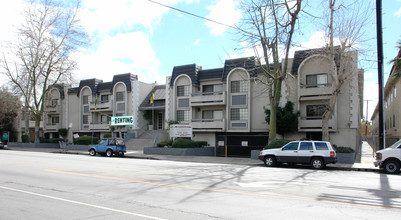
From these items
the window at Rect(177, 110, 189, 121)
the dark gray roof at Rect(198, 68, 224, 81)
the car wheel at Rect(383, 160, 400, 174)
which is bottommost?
the car wheel at Rect(383, 160, 400, 174)

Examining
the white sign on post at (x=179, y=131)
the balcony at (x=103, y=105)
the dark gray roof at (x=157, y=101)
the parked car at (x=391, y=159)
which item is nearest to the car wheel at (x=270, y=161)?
the parked car at (x=391, y=159)

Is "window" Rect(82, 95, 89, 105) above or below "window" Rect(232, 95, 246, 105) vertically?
above

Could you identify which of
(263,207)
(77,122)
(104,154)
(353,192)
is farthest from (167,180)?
(77,122)

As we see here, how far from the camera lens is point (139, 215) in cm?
661

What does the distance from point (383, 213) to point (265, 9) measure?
718 inches

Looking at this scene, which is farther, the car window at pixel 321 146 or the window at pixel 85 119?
the window at pixel 85 119

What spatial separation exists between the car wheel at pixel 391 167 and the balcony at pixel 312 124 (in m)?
9.92

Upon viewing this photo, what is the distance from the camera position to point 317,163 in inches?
706

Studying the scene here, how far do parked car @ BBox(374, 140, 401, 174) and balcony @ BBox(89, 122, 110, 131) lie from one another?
3182 cm

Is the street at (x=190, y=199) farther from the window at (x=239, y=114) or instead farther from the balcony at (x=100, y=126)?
the balcony at (x=100, y=126)

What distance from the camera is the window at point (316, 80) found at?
26.9 meters

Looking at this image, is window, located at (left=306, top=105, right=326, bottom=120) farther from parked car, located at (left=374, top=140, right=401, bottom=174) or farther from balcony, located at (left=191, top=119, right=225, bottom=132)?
parked car, located at (left=374, top=140, right=401, bottom=174)

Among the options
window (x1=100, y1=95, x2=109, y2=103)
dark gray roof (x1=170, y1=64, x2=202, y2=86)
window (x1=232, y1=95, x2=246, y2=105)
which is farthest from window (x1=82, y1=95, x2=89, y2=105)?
window (x1=232, y1=95, x2=246, y2=105)

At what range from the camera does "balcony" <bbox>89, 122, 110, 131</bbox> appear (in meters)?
40.3
